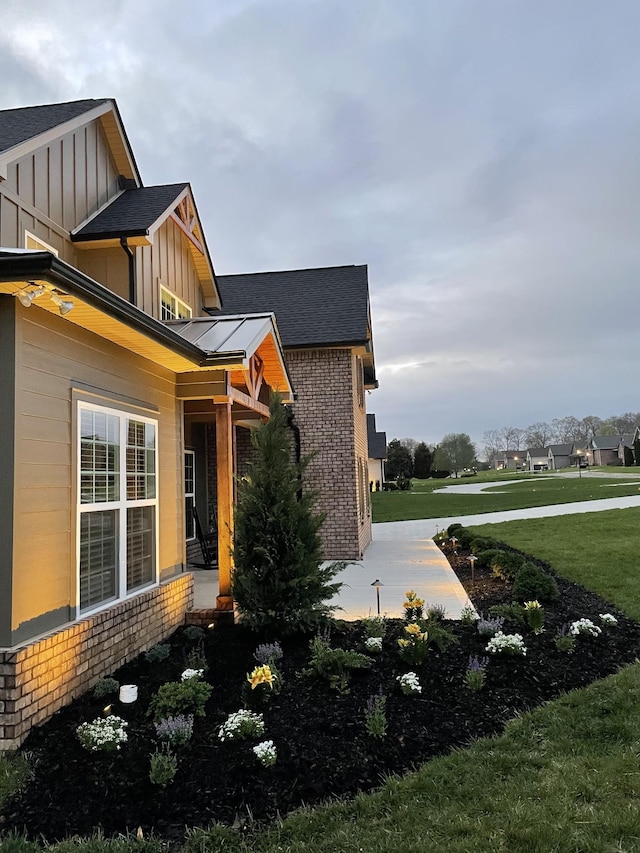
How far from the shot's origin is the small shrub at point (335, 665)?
4297mm

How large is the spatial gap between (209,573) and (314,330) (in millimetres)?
5542

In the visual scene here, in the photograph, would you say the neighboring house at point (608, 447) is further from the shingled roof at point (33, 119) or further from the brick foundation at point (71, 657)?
the shingled roof at point (33, 119)

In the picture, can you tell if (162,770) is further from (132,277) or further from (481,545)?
(481,545)

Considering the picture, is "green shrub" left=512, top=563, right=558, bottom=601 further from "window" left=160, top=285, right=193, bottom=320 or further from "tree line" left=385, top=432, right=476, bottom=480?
"tree line" left=385, top=432, right=476, bottom=480

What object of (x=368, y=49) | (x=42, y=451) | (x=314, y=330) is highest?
(x=368, y=49)

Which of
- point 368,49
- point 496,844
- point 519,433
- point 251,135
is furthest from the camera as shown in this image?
point 519,433

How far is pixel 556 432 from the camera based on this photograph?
99.8 m

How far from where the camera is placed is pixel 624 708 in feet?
13.0

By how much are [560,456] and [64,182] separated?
9446 centimetres

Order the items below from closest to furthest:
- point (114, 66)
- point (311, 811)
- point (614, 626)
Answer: point (311, 811), point (614, 626), point (114, 66)

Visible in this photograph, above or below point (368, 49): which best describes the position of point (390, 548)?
below

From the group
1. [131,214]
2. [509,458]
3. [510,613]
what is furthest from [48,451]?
[509,458]

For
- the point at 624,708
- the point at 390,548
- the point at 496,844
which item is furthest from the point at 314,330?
the point at 496,844

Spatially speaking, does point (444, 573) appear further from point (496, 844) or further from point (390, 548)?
point (496, 844)
